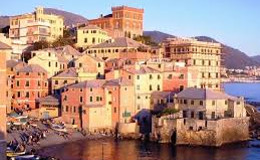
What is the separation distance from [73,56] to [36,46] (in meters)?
11.0

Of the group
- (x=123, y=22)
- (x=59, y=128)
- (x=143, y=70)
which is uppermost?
(x=123, y=22)

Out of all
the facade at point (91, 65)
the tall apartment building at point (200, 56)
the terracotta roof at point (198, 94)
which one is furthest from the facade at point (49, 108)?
the tall apartment building at point (200, 56)

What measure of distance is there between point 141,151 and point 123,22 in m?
52.2

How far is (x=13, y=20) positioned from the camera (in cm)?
10856

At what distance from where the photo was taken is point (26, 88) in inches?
3078

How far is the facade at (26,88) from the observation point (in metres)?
77.9

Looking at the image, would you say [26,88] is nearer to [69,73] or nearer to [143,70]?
[69,73]

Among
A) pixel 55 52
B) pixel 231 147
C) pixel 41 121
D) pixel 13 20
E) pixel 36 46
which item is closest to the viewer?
pixel 231 147

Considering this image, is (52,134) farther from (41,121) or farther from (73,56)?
(73,56)

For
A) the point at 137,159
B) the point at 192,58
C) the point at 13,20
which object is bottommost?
the point at 137,159

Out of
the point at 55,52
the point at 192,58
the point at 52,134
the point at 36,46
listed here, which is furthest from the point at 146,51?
the point at 52,134

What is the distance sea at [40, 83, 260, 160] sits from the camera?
190 ft

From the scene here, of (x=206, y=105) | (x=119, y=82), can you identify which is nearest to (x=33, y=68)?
(x=119, y=82)

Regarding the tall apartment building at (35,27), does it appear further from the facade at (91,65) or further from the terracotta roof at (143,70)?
the terracotta roof at (143,70)
